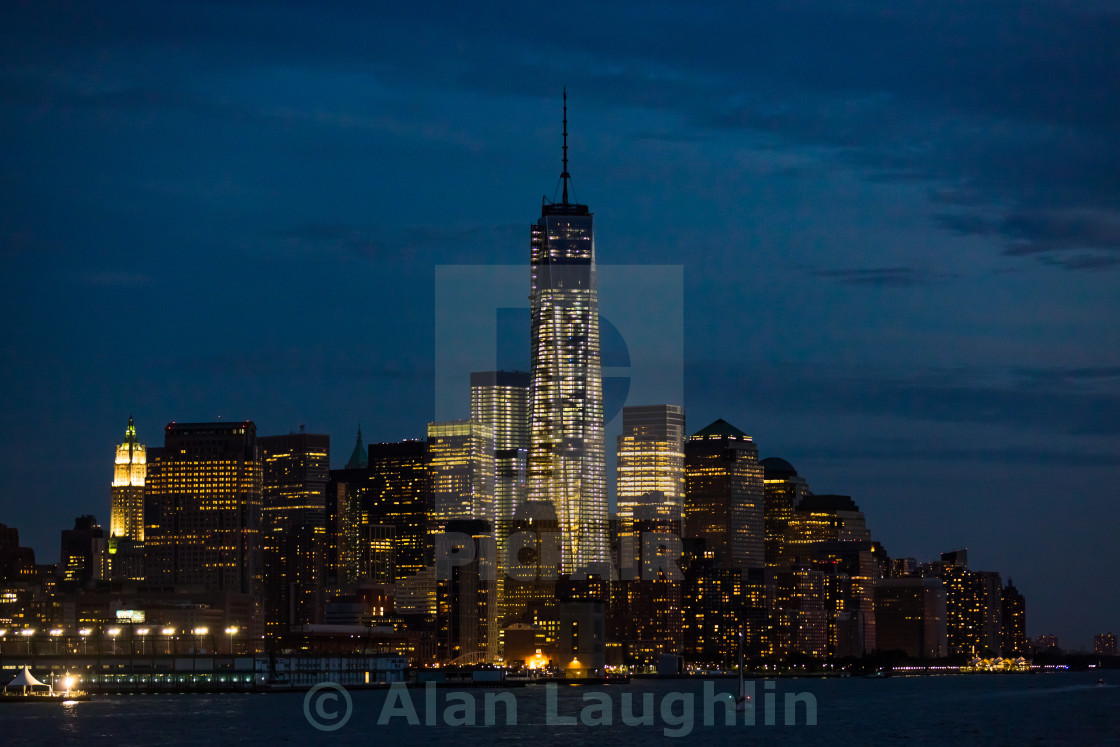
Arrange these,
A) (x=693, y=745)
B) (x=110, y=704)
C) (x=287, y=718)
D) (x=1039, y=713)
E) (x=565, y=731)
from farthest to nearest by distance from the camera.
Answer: (x=110, y=704)
(x=1039, y=713)
(x=287, y=718)
(x=565, y=731)
(x=693, y=745)

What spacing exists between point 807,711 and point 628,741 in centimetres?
5630

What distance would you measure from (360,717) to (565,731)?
92.4 ft

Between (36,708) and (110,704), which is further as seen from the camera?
(110,704)

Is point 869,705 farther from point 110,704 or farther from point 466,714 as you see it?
point 110,704

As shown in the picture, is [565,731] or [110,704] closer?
[565,731]

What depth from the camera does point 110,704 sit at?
196375mm

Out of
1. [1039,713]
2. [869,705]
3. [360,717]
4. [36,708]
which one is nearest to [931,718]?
[1039,713]

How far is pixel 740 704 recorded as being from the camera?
574 feet

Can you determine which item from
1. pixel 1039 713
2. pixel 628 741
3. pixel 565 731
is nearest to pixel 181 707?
pixel 565 731

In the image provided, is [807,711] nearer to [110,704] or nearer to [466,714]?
[466,714]

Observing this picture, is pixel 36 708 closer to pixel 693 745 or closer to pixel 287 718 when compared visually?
pixel 287 718

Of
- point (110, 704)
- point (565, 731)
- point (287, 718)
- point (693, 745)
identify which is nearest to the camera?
point (693, 745)

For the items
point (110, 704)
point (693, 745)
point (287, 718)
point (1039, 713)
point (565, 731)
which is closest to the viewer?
point (693, 745)

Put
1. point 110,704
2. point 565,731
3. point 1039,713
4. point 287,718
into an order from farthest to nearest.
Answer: point 110,704, point 1039,713, point 287,718, point 565,731
